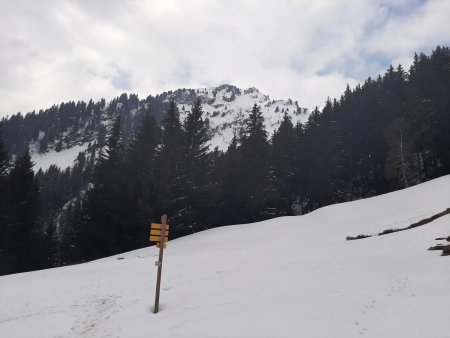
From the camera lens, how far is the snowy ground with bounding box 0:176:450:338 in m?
10.4

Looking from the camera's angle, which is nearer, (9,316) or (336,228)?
(9,316)

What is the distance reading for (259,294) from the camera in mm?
13648

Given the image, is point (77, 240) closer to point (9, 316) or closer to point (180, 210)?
point (180, 210)

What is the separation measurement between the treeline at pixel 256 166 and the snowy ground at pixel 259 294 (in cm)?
1496

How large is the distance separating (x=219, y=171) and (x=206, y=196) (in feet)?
31.0

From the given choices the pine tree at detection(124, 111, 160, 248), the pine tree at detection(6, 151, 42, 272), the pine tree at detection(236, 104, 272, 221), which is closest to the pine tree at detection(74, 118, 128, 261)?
the pine tree at detection(124, 111, 160, 248)

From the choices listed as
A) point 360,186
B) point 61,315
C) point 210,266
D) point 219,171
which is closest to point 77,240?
point 219,171

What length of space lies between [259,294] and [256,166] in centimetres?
3391

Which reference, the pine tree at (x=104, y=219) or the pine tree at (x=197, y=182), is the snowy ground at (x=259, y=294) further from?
the pine tree at (x=104, y=219)

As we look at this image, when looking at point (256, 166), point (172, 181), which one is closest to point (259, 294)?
point (172, 181)

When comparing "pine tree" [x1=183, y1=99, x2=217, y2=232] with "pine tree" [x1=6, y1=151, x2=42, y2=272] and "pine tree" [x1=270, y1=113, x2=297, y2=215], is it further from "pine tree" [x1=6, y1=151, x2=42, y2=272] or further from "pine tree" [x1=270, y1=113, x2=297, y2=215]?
"pine tree" [x1=6, y1=151, x2=42, y2=272]

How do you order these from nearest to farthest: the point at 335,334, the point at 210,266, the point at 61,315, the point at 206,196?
the point at 335,334
the point at 61,315
the point at 210,266
the point at 206,196

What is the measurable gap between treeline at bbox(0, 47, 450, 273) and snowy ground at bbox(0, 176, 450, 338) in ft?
49.1

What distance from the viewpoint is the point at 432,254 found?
17.3 m
